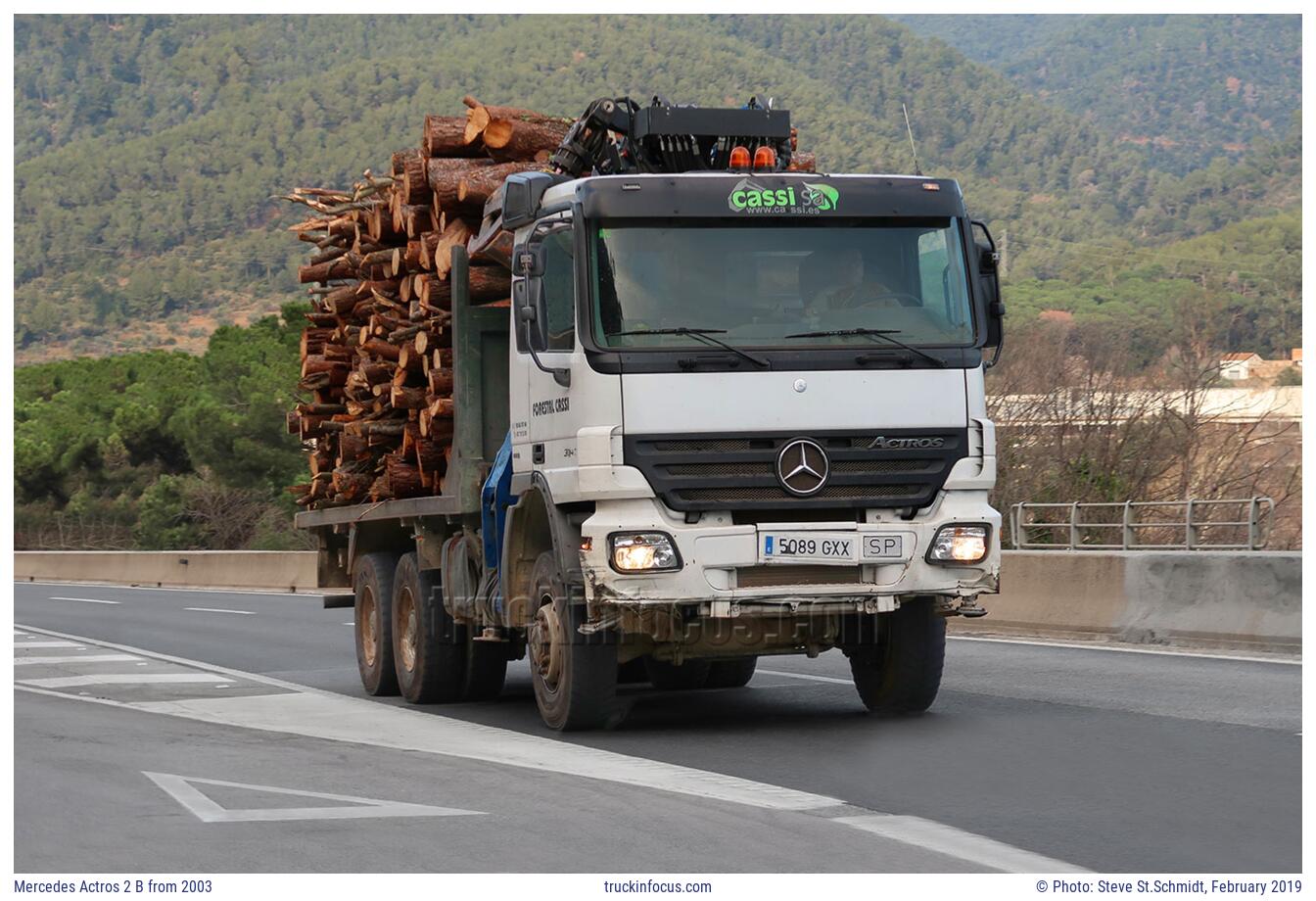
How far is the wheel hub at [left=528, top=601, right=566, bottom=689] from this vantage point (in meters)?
11.4

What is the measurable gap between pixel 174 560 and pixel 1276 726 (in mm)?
34214

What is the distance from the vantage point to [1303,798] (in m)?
8.53

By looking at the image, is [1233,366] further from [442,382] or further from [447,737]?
[447,737]

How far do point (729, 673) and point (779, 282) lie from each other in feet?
14.9

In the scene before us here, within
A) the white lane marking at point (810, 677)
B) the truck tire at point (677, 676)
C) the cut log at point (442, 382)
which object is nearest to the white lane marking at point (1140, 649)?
the white lane marking at point (810, 677)

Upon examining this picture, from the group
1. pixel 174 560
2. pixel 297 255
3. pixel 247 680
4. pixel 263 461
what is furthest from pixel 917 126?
pixel 247 680

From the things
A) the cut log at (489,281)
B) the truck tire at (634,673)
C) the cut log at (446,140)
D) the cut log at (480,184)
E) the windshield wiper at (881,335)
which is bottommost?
the truck tire at (634,673)

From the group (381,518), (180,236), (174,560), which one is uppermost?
(180,236)

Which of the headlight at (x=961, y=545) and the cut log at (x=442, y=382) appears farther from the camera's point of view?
the cut log at (x=442, y=382)

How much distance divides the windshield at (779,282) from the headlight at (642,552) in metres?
1.02

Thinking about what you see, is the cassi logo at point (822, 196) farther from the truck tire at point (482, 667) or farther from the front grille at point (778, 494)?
the truck tire at point (482, 667)

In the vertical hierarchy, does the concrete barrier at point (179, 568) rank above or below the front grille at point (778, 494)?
below

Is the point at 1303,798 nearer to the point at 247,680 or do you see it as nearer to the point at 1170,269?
the point at 247,680

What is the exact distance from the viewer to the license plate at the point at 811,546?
10719 millimetres
